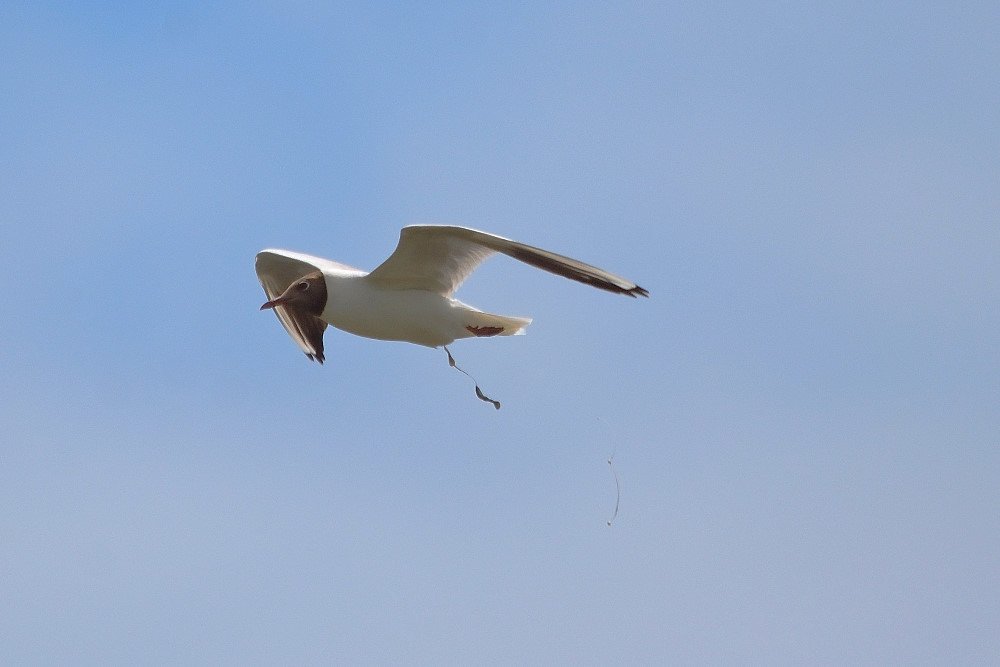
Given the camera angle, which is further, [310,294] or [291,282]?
[291,282]

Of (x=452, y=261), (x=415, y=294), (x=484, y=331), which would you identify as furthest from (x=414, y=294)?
(x=484, y=331)

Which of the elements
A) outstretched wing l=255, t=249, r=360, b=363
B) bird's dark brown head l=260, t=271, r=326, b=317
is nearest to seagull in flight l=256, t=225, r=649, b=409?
bird's dark brown head l=260, t=271, r=326, b=317

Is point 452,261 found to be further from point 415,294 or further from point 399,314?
point 399,314

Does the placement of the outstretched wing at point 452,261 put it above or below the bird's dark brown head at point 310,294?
above

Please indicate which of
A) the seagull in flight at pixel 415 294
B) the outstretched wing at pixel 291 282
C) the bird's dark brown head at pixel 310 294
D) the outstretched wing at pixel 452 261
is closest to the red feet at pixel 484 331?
the seagull in flight at pixel 415 294

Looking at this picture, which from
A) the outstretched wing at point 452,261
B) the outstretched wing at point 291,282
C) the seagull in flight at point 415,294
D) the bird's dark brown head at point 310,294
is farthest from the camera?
the outstretched wing at point 291,282

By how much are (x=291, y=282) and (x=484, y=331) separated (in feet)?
9.31

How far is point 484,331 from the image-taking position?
1130cm

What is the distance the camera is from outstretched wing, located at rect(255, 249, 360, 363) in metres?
13.1

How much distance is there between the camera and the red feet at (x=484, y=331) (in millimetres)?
11242

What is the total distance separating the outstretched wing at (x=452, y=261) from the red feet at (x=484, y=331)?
0.34 metres

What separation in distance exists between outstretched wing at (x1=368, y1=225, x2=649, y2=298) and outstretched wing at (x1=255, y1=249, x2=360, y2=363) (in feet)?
6.69

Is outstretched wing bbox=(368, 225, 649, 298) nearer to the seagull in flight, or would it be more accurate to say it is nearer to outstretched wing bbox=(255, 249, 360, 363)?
the seagull in flight

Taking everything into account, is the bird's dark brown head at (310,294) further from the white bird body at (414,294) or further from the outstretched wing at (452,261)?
the outstretched wing at (452,261)
